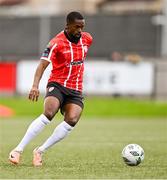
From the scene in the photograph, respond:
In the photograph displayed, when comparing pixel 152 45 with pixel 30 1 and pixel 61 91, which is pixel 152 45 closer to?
pixel 30 1

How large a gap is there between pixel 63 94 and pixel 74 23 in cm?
110

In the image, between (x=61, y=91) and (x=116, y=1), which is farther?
(x=116, y=1)

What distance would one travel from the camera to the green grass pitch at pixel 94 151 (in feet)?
37.9

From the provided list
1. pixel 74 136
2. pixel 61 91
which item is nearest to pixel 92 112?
pixel 74 136

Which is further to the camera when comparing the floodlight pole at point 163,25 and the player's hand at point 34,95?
the floodlight pole at point 163,25

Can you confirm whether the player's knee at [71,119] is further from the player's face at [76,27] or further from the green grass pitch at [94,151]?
the player's face at [76,27]

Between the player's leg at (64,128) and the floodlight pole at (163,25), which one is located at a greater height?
the floodlight pole at (163,25)

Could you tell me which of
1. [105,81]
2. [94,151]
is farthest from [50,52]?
[105,81]

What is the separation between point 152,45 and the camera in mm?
40000

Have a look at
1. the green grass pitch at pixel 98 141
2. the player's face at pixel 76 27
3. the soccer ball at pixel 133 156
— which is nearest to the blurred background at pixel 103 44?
the green grass pitch at pixel 98 141

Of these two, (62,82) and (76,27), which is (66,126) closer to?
(62,82)

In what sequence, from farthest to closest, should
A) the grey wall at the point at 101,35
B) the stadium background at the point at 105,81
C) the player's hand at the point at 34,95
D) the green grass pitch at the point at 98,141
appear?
1. the grey wall at the point at 101,35
2. the stadium background at the point at 105,81
3. the player's hand at the point at 34,95
4. the green grass pitch at the point at 98,141

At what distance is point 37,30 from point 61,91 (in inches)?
1109

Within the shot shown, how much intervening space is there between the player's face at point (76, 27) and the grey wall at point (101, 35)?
27.1 metres
